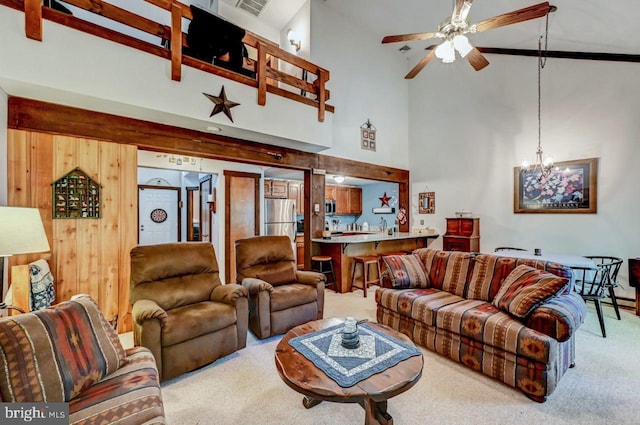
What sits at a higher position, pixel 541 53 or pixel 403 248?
pixel 541 53

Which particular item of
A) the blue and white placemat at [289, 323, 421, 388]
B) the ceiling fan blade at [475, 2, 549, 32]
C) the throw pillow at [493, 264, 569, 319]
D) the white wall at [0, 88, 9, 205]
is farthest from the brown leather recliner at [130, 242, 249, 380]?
the ceiling fan blade at [475, 2, 549, 32]

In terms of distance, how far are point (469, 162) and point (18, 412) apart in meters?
6.48

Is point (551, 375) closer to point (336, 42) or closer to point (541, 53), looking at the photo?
point (541, 53)

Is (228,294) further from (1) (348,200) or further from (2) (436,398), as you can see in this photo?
(1) (348,200)

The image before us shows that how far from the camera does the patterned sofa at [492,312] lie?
1991mm

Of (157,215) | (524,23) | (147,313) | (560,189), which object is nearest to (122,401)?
(147,313)

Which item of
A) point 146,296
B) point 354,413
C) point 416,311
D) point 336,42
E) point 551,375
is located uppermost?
point 336,42

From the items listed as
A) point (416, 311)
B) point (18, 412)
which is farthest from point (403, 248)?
point (18, 412)

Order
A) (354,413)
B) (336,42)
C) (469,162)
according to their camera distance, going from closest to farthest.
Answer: (354,413)
(336,42)
(469,162)

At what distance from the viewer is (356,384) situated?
1.45m

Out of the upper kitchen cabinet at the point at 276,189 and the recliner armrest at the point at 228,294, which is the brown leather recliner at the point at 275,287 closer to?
the recliner armrest at the point at 228,294

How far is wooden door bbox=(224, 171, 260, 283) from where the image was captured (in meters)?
5.43

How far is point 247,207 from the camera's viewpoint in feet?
18.7

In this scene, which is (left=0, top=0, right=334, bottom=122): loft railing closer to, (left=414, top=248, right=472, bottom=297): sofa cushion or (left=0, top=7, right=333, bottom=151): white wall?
(left=0, top=7, right=333, bottom=151): white wall
